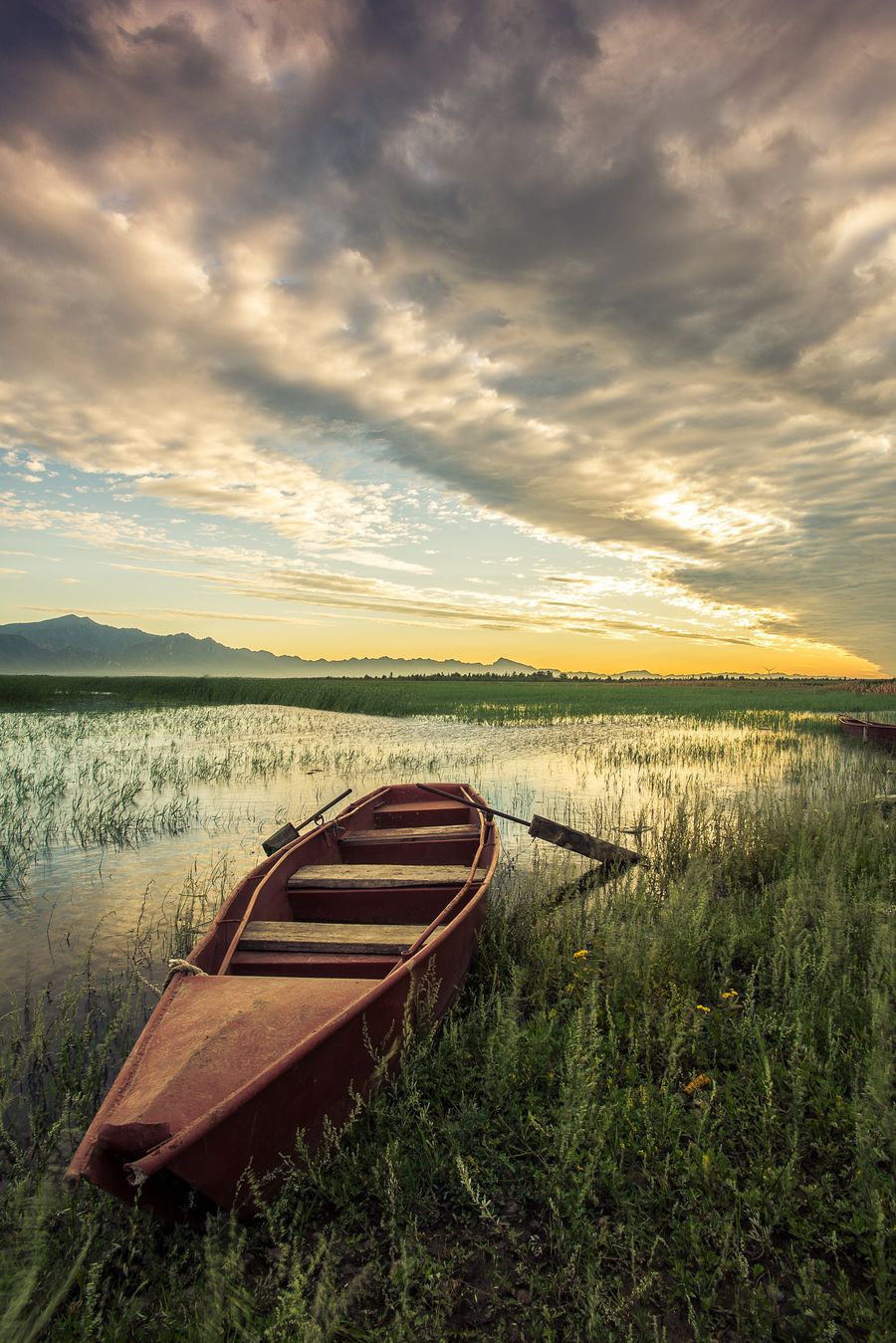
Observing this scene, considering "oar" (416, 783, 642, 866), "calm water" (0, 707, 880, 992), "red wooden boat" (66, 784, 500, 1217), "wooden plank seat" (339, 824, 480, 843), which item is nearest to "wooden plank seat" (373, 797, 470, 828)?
"oar" (416, 783, 642, 866)

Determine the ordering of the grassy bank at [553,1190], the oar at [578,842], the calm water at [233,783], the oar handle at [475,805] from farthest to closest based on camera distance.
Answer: the oar handle at [475,805] → the oar at [578,842] → the calm water at [233,783] → the grassy bank at [553,1190]

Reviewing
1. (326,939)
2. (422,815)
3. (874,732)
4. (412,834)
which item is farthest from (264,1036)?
(874,732)

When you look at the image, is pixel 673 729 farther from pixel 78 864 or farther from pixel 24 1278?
pixel 24 1278

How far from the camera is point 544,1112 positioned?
12.5ft

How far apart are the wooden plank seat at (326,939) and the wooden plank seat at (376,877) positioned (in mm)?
1016

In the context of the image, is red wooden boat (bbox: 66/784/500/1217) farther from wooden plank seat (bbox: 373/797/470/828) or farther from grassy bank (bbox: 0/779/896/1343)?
wooden plank seat (bbox: 373/797/470/828)

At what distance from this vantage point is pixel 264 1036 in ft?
10.9

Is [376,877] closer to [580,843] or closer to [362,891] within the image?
[362,891]

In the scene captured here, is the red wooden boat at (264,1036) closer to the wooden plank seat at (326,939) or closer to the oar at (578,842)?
the wooden plank seat at (326,939)

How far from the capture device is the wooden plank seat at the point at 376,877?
6176 mm

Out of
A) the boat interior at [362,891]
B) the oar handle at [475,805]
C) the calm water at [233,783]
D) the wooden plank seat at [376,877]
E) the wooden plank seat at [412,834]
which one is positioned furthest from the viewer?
the oar handle at [475,805]

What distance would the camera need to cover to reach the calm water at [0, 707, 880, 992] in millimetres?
7766

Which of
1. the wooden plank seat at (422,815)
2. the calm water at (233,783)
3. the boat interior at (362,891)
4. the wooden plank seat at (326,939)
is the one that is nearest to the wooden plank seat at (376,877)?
the boat interior at (362,891)

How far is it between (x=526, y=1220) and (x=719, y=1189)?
95 centimetres
